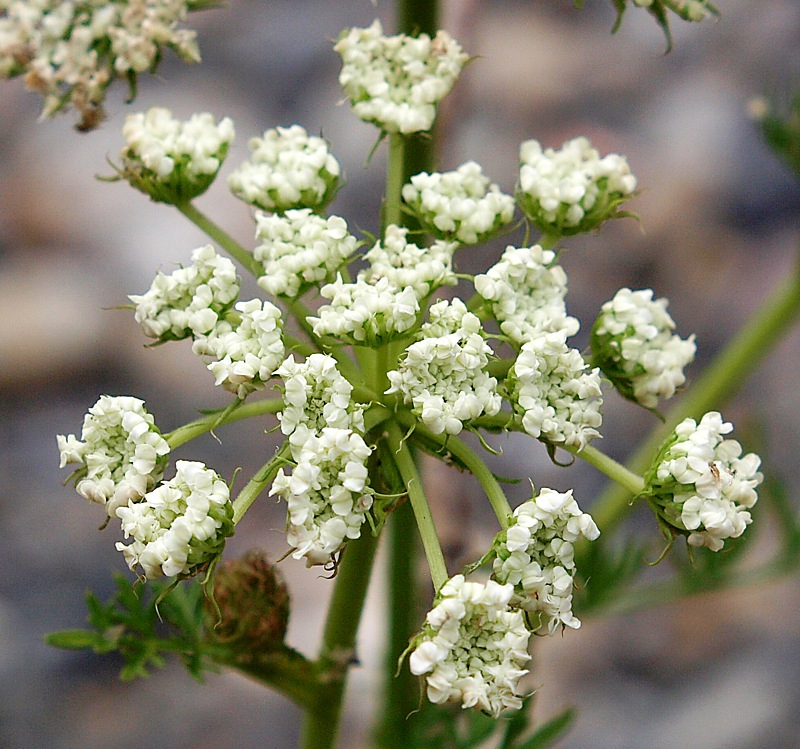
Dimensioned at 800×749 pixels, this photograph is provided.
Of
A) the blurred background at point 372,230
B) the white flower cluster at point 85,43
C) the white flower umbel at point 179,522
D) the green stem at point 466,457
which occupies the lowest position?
the blurred background at point 372,230

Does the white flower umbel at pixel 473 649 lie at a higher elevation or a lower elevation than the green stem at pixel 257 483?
lower

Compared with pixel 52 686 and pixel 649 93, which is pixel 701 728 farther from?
pixel 649 93

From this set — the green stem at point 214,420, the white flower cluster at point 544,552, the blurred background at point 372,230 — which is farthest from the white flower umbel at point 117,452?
the blurred background at point 372,230

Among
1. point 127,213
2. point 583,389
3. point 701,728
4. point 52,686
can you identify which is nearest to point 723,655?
point 701,728

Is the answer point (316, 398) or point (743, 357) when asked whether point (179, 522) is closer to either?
point (316, 398)

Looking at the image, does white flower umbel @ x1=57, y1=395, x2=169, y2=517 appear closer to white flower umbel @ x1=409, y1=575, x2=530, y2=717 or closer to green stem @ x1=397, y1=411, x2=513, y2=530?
green stem @ x1=397, y1=411, x2=513, y2=530

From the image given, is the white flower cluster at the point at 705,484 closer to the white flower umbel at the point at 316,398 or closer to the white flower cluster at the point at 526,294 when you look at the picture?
the white flower cluster at the point at 526,294

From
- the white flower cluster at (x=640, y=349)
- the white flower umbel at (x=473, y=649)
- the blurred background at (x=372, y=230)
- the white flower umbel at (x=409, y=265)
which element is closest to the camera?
the white flower umbel at (x=473, y=649)

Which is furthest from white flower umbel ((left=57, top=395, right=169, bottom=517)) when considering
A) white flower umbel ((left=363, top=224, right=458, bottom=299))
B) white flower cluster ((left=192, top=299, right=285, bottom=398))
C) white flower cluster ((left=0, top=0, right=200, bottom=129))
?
white flower cluster ((left=0, top=0, right=200, bottom=129))
